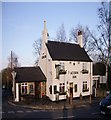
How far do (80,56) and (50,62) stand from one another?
6301 millimetres

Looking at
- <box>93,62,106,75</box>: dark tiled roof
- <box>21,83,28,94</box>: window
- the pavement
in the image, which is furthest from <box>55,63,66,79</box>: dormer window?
<box>93,62,106,75</box>: dark tiled roof

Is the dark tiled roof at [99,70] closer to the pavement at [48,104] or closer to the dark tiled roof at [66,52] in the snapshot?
the dark tiled roof at [66,52]

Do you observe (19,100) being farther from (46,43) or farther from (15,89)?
(46,43)

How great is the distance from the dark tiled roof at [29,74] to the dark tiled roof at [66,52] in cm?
375

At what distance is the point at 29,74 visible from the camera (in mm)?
31156

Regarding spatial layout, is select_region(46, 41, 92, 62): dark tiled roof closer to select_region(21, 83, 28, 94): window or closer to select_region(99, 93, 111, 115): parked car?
select_region(21, 83, 28, 94): window

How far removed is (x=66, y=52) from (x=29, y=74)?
6.33 metres

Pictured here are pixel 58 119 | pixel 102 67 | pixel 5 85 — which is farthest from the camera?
pixel 5 85

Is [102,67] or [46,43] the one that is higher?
[46,43]

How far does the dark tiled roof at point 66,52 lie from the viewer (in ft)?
99.6

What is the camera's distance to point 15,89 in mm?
29000

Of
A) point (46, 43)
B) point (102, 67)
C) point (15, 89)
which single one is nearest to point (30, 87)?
point (15, 89)

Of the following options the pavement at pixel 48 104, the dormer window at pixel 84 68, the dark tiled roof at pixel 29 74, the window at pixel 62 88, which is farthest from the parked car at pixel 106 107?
the dormer window at pixel 84 68

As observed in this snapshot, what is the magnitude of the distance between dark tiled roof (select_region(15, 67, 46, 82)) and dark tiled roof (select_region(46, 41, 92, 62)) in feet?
12.3
